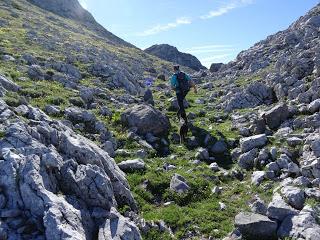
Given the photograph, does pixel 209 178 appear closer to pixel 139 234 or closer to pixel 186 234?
pixel 186 234

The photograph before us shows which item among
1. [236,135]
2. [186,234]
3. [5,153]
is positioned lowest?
[186,234]

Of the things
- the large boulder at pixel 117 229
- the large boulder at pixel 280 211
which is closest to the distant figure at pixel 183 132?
the large boulder at pixel 280 211

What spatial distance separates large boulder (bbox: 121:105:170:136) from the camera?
21.8m

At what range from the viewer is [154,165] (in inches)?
704

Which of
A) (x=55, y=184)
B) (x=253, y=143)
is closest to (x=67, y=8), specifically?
(x=253, y=143)

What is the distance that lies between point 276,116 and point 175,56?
114 m

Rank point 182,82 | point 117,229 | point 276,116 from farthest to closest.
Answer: point 182,82
point 276,116
point 117,229

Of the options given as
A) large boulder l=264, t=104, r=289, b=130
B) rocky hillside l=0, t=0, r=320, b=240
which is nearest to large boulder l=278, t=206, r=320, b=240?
rocky hillside l=0, t=0, r=320, b=240

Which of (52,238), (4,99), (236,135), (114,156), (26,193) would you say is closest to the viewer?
(52,238)

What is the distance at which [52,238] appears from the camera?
9.90 m

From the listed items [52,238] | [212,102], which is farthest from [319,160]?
[212,102]

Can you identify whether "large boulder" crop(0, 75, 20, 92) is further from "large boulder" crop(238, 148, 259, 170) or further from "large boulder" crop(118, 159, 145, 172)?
"large boulder" crop(238, 148, 259, 170)

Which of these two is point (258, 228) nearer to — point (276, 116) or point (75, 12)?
point (276, 116)

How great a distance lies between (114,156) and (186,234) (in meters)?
6.47
